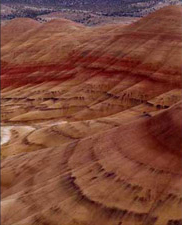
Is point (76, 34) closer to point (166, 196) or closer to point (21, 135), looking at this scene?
point (21, 135)

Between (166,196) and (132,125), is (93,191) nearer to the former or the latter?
(166,196)

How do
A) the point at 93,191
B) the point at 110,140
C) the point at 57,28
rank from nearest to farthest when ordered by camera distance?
the point at 93,191, the point at 110,140, the point at 57,28

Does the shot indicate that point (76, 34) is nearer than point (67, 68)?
No

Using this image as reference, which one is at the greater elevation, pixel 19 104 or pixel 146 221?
pixel 146 221

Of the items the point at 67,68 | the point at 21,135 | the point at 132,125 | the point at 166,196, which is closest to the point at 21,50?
the point at 67,68

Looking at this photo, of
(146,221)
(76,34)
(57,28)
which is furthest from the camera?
(57,28)

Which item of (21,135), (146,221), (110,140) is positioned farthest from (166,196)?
(21,135)
